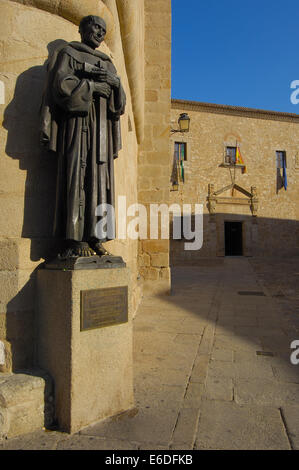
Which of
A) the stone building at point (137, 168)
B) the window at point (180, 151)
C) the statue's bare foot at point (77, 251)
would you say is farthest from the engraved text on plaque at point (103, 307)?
the window at point (180, 151)

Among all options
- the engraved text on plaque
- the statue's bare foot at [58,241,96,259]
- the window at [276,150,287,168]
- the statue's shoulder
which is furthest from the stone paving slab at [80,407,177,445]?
the window at [276,150,287,168]

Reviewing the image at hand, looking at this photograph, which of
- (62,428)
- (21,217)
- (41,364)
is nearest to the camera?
(62,428)

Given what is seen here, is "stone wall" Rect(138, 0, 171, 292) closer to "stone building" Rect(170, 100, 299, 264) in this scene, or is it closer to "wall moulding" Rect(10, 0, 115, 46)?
"wall moulding" Rect(10, 0, 115, 46)

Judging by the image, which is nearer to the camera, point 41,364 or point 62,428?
point 62,428

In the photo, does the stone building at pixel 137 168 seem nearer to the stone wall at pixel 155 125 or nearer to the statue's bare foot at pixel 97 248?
the stone wall at pixel 155 125

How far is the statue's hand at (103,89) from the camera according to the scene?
222 centimetres

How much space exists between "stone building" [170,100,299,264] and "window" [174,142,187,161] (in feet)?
0.19

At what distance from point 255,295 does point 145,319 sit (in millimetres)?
3463

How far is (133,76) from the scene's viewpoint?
5340mm

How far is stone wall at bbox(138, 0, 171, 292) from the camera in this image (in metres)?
7.29

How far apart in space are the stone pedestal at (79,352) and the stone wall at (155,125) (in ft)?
16.3

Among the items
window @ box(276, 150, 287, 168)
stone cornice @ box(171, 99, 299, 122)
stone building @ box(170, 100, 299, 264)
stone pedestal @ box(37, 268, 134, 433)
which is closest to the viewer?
stone pedestal @ box(37, 268, 134, 433)
